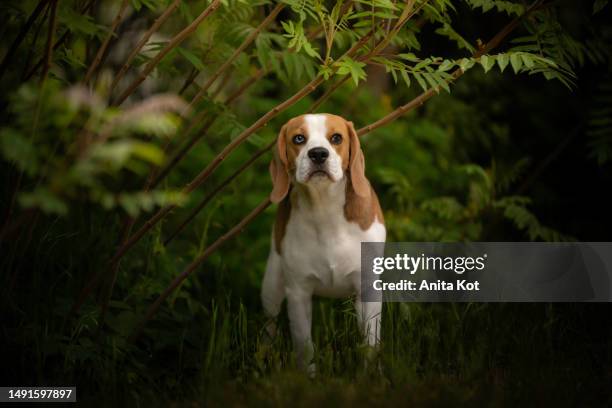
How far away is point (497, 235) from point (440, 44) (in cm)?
183

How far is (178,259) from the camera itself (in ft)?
13.6

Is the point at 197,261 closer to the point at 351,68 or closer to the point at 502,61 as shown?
the point at 351,68

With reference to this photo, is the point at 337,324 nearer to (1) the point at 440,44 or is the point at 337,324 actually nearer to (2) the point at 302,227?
(2) the point at 302,227

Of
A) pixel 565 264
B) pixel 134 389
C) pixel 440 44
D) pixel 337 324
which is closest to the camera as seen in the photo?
pixel 134 389

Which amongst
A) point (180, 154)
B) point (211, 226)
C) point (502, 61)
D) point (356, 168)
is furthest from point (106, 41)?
point (211, 226)

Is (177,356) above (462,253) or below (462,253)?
below

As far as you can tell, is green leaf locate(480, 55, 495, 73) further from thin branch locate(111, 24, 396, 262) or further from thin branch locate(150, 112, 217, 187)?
thin branch locate(150, 112, 217, 187)

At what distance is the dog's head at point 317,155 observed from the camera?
9.82 ft

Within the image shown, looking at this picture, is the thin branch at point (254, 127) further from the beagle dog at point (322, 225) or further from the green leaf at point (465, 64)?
the green leaf at point (465, 64)

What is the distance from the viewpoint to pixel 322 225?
3184 mm

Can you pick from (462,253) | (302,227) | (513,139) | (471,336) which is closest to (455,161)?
(513,139)
